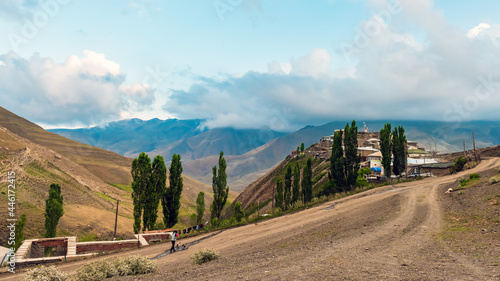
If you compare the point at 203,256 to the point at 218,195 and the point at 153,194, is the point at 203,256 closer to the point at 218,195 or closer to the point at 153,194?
the point at 153,194

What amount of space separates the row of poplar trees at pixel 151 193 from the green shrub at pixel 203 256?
102ft

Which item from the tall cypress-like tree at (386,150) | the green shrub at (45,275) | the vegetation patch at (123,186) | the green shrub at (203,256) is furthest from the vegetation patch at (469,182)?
the vegetation patch at (123,186)

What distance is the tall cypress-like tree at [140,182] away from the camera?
1884 inches

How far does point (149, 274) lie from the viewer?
51.5 feet

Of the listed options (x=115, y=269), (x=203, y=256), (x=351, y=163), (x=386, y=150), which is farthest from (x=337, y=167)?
(x=115, y=269)

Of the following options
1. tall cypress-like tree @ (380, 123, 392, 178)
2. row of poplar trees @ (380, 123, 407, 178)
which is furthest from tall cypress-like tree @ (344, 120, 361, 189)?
row of poplar trees @ (380, 123, 407, 178)

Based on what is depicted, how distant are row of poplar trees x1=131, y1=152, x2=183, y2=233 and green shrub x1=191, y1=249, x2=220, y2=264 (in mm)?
31233

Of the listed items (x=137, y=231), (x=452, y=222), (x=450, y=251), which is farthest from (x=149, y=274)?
(x=137, y=231)

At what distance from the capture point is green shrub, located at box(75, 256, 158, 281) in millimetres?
15055

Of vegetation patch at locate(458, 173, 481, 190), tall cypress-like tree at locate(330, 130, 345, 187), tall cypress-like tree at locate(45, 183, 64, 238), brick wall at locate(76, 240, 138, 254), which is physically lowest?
brick wall at locate(76, 240, 138, 254)

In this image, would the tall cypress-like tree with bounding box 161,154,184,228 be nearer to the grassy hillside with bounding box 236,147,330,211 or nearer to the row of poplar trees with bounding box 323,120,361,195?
the row of poplar trees with bounding box 323,120,361,195

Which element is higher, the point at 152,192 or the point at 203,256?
the point at 152,192

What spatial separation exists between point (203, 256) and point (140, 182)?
3400cm

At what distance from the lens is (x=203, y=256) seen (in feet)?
61.0
